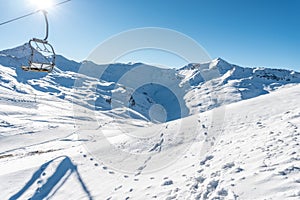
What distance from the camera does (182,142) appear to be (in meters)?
13.7

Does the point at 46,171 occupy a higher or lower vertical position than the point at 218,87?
lower

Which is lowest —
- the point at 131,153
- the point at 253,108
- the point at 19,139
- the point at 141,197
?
the point at 141,197

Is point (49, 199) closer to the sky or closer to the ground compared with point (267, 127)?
closer to the ground

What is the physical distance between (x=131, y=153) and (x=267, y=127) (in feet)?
22.0

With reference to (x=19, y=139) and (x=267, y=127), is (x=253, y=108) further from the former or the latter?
(x=19, y=139)

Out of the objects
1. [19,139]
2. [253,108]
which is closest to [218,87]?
[19,139]

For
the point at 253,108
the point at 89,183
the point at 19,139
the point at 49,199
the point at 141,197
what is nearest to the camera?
the point at 141,197

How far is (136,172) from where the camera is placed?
1107 centimetres

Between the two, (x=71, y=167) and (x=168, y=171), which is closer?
(x=168, y=171)

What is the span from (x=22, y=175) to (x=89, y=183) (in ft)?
12.1

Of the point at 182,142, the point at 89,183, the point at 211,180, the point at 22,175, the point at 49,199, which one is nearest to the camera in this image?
the point at 211,180

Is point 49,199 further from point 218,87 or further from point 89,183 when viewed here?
point 218,87

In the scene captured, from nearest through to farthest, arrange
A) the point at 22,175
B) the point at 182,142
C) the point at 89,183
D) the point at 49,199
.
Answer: the point at 49,199 < the point at 89,183 < the point at 22,175 < the point at 182,142

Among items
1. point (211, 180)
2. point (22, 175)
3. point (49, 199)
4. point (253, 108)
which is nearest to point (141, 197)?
point (211, 180)
